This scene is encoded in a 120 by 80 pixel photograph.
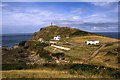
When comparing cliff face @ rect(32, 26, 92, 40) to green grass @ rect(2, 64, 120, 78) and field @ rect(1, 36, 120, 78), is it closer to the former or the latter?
field @ rect(1, 36, 120, 78)

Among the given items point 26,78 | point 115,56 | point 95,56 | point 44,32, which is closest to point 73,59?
point 95,56

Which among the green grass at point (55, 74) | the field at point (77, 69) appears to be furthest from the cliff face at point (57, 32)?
the green grass at point (55, 74)

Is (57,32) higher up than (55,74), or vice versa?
(57,32)

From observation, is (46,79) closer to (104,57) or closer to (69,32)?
(104,57)

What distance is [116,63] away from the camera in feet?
143

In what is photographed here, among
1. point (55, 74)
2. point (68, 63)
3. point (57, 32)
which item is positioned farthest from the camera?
point (57, 32)

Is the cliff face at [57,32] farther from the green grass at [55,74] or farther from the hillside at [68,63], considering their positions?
the green grass at [55,74]

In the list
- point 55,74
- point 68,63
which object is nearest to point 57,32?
point 68,63

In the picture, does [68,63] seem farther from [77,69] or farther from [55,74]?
[55,74]

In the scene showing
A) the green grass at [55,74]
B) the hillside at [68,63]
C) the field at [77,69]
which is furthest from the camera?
the hillside at [68,63]

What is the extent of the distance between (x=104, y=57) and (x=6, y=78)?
3494cm

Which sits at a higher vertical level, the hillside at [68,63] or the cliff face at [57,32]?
the cliff face at [57,32]

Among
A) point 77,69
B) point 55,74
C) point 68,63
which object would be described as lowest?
point 68,63

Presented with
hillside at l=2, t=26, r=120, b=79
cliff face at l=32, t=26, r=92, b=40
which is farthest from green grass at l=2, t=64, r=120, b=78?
cliff face at l=32, t=26, r=92, b=40
